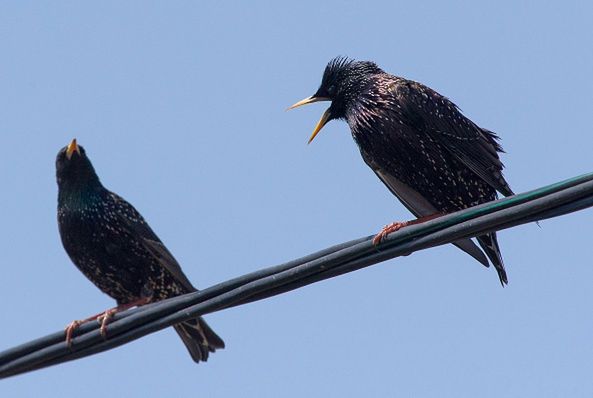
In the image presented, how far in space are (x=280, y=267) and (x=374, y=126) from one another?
2.69m

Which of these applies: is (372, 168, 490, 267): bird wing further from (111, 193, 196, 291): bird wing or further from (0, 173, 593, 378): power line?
(0, 173, 593, 378): power line

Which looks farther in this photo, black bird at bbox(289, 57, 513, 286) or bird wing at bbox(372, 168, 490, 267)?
bird wing at bbox(372, 168, 490, 267)

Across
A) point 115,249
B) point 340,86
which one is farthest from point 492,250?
point 115,249

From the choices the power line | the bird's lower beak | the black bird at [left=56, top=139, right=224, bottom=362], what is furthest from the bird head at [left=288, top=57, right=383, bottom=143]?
the power line

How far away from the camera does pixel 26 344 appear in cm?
386

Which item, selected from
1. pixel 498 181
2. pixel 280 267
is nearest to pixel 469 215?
pixel 280 267

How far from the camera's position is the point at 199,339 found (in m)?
6.60

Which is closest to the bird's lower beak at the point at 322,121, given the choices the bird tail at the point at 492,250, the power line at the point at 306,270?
the bird tail at the point at 492,250

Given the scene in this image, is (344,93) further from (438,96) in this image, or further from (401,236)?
(401,236)

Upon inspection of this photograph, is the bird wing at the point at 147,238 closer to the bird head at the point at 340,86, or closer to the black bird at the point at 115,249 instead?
the black bird at the point at 115,249

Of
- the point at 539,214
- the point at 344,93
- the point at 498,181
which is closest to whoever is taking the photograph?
the point at 539,214

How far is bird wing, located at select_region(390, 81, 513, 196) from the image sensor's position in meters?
6.14

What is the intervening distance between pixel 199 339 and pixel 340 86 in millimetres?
1709

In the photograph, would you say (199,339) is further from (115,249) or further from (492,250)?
(492,250)
